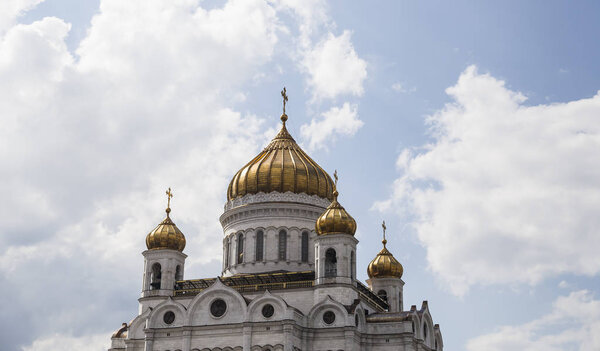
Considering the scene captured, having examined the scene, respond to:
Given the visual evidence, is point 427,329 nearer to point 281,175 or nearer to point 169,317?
point 281,175

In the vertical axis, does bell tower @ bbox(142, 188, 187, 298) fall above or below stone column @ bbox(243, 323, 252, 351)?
above

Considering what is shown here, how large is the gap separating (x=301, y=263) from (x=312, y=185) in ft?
15.1

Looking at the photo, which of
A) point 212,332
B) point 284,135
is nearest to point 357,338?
point 212,332

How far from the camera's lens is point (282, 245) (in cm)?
4416

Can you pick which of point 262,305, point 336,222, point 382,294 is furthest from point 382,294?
point 262,305

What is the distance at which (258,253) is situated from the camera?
44.2 m

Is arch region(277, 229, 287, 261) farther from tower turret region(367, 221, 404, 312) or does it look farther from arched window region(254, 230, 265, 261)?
tower turret region(367, 221, 404, 312)

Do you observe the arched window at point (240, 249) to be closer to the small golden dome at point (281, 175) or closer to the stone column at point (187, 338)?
the small golden dome at point (281, 175)

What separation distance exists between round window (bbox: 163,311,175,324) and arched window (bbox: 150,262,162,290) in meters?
2.92

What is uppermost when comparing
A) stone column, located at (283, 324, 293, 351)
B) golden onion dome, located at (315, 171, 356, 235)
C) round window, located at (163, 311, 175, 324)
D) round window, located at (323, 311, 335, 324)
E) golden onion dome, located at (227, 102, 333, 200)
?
golden onion dome, located at (227, 102, 333, 200)

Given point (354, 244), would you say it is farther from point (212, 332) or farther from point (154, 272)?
point (154, 272)

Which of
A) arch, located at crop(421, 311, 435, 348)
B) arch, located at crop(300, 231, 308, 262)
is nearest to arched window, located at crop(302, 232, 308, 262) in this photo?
arch, located at crop(300, 231, 308, 262)

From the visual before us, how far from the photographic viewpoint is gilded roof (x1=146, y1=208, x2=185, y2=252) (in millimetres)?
43250

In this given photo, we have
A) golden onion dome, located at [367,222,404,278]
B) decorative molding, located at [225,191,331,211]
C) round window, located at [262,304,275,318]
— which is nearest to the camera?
round window, located at [262,304,275,318]
